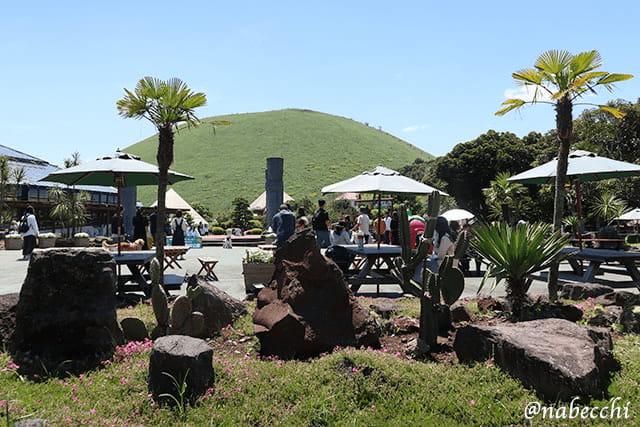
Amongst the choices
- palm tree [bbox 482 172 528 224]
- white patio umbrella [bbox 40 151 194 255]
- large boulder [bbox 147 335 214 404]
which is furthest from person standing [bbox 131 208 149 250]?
palm tree [bbox 482 172 528 224]

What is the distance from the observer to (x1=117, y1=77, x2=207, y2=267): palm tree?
6848 millimetres

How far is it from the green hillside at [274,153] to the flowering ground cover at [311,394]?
59053 millimetres

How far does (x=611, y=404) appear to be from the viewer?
335 centimetres

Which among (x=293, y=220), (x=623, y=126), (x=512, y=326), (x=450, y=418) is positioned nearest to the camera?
(x=450, y=418)

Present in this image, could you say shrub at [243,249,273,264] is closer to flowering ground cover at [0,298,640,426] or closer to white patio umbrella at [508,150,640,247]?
flowering ground cover at [0,298,640,426]

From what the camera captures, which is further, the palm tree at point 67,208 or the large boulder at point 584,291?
the palm tree at point 67,208


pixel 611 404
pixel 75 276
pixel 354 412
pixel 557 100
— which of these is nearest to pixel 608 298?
pixel 557 100

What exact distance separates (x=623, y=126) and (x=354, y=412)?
3187 cm

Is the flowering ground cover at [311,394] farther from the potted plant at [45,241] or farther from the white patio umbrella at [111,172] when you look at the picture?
the potted plant at [45,241]

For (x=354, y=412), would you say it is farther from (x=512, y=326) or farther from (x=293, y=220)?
(x=293, y=220)

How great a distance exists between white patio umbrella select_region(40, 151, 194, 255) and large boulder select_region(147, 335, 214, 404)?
5.03m

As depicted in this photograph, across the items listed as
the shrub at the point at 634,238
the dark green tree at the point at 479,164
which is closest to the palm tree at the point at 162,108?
the shrub at the point at 634,238

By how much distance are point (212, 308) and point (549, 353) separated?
348cm

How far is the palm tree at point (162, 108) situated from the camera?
6848mm
